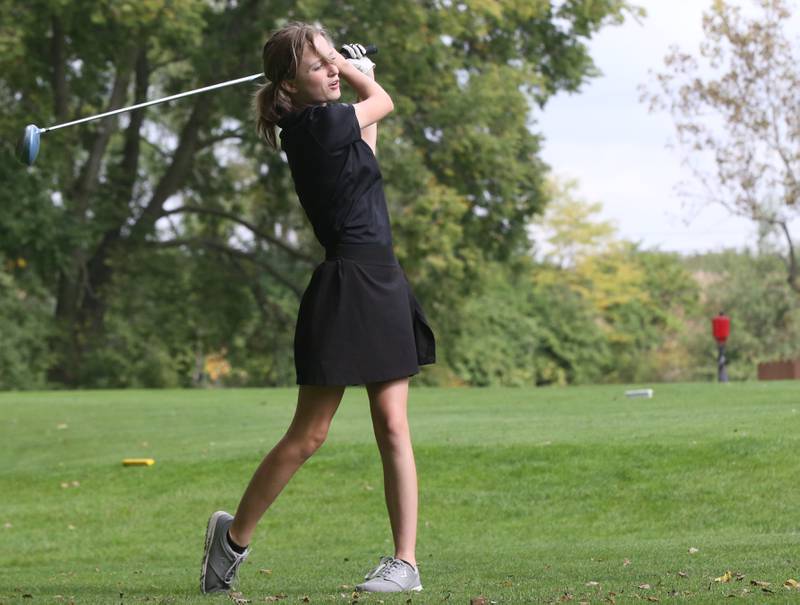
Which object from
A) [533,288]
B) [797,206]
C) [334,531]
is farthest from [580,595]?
[533,288]

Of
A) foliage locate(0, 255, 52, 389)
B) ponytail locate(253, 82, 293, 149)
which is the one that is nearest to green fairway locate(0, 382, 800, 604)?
ponytail locate(253, 82, 293, 149)

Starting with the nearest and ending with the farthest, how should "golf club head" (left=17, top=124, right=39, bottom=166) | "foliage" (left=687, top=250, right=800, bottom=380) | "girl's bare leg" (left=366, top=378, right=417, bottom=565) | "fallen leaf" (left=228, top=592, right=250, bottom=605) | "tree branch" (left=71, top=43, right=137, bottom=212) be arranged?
"fallen leaf" (left=228, top=592, right=250, bottom=605)
"girl's bare leg" (left=366, top=378, right=417, bottom=565)
"golf club head" (left=17, top=124, right=39, bottom=166)
"tree branch" (left=71, top=43, right=137, bottom=212)
"foliage" (left=687, top=250, right=800, bottom=380)

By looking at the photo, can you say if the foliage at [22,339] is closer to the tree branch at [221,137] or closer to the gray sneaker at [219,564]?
the tree branch at [221,137]

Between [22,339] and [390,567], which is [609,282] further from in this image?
A: [390,567]

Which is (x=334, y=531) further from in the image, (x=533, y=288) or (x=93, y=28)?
(x=533, y=288)

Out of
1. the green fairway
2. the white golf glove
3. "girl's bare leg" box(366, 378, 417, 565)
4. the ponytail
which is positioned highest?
the white golf glove

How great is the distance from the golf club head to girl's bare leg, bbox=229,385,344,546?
1.62 m

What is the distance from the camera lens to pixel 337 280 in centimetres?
470

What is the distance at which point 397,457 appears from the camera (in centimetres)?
481

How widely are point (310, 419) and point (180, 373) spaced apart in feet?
101

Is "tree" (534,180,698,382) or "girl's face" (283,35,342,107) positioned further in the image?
"tree" (534,180,698,382)

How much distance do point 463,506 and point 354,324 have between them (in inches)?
213

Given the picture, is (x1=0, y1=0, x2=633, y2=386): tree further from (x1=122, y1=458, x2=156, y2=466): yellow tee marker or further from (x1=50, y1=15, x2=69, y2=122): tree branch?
(x1=122, y1=458, x2=156, y2=466): yellow tee marker

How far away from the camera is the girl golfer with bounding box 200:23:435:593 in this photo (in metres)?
4.68
